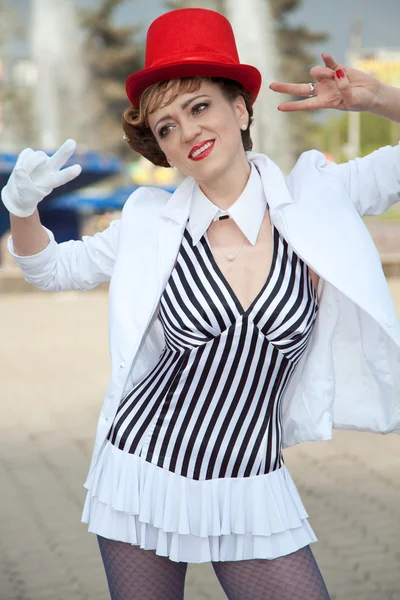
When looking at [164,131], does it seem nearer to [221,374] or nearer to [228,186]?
[228,186]

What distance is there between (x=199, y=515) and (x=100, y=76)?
132 ft

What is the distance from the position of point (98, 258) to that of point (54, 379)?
208 inches

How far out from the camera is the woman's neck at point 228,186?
228cm

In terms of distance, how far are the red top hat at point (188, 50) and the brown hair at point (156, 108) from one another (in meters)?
0.02

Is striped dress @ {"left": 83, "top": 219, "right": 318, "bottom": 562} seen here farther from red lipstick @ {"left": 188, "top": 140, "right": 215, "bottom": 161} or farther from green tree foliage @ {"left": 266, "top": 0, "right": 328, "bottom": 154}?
green tree foliage @ {"left": 266, "top": 0, "right": 328, "bottom": 154}

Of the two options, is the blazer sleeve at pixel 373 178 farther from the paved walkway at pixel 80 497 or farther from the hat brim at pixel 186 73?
the paved walkway at pixel 80 497

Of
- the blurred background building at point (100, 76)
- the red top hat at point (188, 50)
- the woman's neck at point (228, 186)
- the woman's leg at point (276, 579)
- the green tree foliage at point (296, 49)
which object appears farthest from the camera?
the green tree foliage at point (296, 49)

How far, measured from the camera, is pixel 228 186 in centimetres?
229

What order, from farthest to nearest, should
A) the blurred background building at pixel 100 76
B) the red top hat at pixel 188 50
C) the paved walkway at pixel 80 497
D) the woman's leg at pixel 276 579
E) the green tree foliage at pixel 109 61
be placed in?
the green tree foliage at pixel 109 61 → the blurred background building at pixel 100 76 → the paved walkway at pixel 80 497 → the red top hat at pixel 188 50 → the woman's leg at pixel 276 579

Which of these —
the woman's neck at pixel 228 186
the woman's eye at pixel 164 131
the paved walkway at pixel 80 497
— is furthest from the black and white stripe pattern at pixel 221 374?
the paved walkway at pixel 80 497

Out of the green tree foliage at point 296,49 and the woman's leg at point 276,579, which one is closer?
the woman's leg at point 276,579

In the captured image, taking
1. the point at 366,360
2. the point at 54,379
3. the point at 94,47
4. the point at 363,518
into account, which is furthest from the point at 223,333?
the point at 94,47

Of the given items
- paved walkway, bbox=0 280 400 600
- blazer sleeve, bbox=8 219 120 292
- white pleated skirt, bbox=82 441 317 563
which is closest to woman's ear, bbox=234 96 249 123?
blazer sleeve, bbox=8 219 120 292

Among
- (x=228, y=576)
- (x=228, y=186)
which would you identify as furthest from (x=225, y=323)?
(x=228, y=576)
